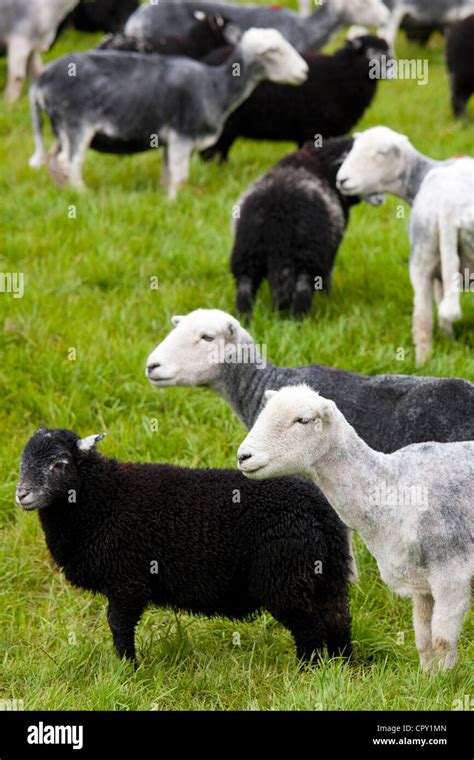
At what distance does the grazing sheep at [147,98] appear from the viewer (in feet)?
32.4

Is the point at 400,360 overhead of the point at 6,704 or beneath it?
overhead

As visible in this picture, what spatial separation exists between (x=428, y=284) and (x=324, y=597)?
2604 millimetres

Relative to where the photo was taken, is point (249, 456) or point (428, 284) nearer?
point (249, 456)

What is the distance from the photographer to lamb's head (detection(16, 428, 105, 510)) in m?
4.83

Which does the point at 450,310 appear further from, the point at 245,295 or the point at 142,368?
the point at 142,368

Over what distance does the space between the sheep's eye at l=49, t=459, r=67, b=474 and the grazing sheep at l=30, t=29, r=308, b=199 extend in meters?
5.39

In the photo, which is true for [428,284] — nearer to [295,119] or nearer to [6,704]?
[6,704]

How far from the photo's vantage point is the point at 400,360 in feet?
23.8

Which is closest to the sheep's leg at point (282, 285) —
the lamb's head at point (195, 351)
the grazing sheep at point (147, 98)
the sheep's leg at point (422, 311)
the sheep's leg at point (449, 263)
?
the sheep's leg at point (422, 311)

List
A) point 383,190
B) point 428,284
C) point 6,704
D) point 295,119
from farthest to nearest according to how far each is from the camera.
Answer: point 295,119
point 383,190
point 428,284
point 6,704

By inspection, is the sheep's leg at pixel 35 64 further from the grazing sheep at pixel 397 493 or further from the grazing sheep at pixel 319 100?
the grazing sheep at pixel 397 493

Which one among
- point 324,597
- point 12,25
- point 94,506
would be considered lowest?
point 324,597

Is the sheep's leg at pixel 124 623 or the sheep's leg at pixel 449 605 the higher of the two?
the sheep's leg at pixel 449 605

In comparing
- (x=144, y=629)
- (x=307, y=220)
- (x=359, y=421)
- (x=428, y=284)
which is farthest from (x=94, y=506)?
(x=307, y=220)
